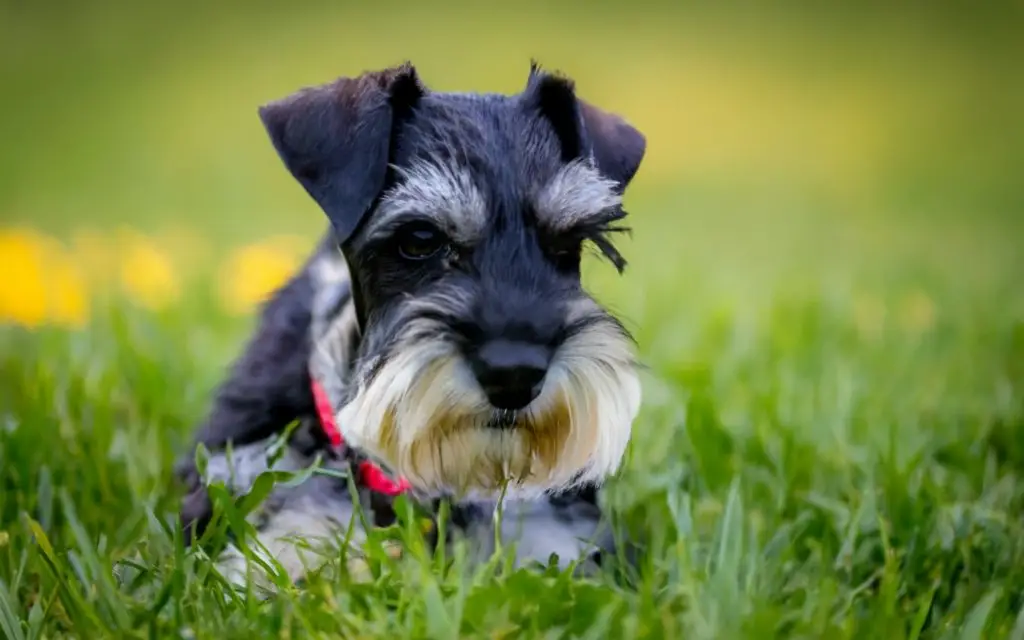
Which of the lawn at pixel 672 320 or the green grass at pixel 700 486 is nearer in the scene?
the green grass at pixel 700 486

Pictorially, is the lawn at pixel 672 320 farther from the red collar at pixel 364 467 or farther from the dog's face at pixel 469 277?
the red collar at pixel 364 467

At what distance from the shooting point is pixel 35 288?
4812mm

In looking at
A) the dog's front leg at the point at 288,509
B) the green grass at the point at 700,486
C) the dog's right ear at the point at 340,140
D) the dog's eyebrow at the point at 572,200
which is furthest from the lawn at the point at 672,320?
the dog's right ear at the point at 340,140

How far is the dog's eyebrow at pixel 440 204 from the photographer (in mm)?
2748

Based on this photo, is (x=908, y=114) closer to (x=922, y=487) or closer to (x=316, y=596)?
(x=922, y=487)

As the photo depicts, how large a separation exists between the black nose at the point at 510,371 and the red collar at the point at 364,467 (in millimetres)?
468

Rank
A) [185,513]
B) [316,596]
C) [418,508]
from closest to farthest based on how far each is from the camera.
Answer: [316,596] < [418,508] < [185,513]

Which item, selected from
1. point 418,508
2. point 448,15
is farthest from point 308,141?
point 448,15

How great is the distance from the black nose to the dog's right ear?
54cm

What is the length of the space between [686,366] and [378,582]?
2188mm

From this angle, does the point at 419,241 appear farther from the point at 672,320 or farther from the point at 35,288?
the point at 672,320

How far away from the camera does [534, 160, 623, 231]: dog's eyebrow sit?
2.80 meters

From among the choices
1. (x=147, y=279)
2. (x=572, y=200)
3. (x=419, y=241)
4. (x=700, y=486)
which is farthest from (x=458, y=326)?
(x=147, y=279)

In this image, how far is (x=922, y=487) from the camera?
10.6ft
